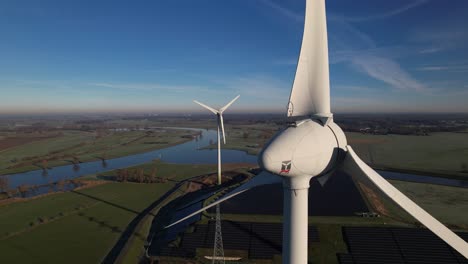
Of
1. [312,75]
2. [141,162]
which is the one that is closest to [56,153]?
[141,162]

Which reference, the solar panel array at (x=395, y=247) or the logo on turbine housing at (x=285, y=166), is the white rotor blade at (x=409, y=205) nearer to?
the logo on turbine housing at (x=285, y=166)

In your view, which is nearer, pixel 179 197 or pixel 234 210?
pixel 234 210

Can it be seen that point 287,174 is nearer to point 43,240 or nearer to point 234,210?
point 234,210

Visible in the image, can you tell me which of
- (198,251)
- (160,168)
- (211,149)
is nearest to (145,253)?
(198,251)

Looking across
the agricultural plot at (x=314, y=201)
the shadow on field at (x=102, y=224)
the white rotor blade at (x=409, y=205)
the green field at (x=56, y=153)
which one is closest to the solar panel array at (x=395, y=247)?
the agricultural plot at (x=314, y=201)

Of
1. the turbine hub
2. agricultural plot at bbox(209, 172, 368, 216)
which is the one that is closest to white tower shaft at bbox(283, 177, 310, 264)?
the turbine hub

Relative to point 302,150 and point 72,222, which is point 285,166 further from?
point 72,222

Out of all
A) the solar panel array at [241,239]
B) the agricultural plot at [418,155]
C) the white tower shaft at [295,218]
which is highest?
the white tower shaft at [295,218]

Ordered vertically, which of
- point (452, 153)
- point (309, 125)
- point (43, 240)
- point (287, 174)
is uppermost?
point (309, 125)
